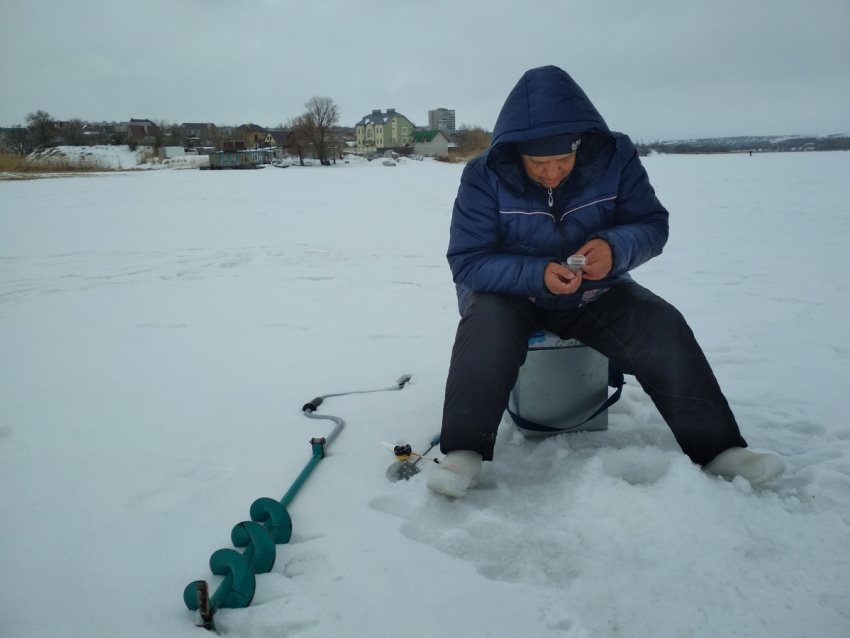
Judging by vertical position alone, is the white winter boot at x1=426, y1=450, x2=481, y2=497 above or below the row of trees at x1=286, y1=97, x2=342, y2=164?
below

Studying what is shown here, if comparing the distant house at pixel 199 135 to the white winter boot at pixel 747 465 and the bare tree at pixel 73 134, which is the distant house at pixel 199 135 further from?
the white winter boot at pixel 747 465

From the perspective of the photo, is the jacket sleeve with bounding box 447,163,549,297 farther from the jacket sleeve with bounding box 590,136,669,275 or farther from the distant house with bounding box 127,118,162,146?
the distant house with bounding box 127,118,162,146

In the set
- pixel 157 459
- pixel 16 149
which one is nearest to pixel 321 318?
Result: pixel 157 459

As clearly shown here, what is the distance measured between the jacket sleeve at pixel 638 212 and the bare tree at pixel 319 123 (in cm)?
4271

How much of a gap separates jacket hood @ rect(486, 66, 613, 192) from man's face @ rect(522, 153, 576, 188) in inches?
1.9

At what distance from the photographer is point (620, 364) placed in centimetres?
181

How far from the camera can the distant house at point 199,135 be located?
68.0 meters

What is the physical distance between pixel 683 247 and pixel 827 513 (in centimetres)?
487

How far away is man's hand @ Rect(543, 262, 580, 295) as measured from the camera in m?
1.70

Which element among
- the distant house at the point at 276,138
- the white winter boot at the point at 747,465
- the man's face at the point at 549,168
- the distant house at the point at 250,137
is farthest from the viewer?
the distant house at the point at 276,138

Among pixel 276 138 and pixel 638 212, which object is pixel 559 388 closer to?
pixel 638 212

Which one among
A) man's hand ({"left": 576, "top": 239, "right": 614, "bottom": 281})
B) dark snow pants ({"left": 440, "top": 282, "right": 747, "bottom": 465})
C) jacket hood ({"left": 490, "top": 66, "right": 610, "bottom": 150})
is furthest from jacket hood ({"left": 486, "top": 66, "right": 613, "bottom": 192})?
dark snow pants ({"left": 440, "top": 282, "right": 747, "bottom": 465})

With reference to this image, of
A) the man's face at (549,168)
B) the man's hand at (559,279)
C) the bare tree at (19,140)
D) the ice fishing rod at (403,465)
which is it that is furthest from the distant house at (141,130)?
the man's hand at (559,279)

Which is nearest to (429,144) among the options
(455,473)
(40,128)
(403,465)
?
(40,128)
